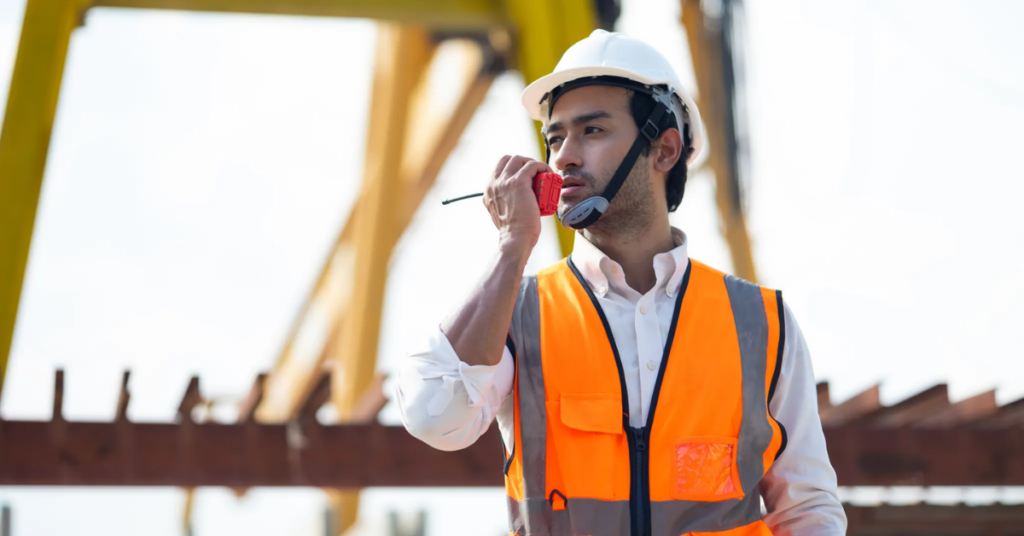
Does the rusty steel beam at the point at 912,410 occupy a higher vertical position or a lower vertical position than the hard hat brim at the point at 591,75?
lower

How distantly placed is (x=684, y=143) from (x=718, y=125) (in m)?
8.69

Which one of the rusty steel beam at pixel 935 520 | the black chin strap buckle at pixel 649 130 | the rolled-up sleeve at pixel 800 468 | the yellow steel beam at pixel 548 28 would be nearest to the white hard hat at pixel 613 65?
the black chin strap buckle at pixel 649 130

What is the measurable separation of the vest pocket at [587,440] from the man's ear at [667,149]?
2.65 ft

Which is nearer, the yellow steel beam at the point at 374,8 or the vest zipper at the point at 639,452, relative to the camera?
the vest zipper at the point at 639,452

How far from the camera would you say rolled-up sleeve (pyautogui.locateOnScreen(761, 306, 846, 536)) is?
126 inches

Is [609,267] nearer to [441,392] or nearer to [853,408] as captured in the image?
[441,392]

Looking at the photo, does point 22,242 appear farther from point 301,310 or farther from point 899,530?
point 301,310

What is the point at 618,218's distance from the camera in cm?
339

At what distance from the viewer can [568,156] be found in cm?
332

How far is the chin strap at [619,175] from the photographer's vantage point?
10.7 feet

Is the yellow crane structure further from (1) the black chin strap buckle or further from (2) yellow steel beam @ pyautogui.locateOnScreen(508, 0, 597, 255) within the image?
(1) the black chin strap buckle

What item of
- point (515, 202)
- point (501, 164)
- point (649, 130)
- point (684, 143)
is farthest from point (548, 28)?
point (515, 202)

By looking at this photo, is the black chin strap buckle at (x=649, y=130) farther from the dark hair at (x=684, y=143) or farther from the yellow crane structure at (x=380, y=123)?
the yellow crane structure at (x=380, y=123)

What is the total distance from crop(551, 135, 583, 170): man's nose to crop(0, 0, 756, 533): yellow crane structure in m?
4.01
